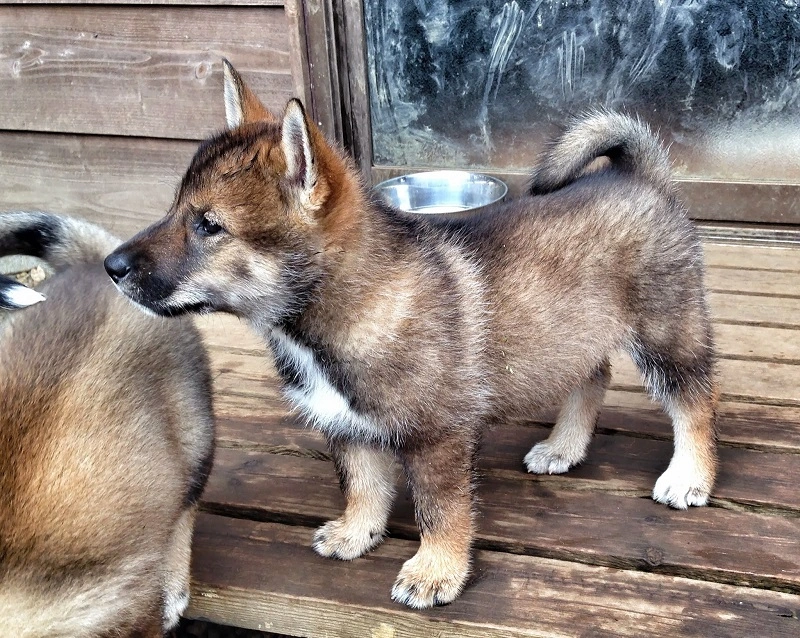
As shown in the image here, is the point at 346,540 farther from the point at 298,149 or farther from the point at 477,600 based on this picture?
the point at 298,149

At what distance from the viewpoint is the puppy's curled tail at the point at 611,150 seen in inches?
99.7

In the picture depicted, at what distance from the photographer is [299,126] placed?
1795 millimetres

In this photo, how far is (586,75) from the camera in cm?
414

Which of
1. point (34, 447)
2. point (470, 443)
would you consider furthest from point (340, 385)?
point (34, 447)

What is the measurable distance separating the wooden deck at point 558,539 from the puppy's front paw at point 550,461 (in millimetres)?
40

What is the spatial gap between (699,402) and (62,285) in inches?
73.8

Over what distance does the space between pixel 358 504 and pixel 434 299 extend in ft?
2.19

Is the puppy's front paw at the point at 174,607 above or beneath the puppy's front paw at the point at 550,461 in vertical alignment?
beneath

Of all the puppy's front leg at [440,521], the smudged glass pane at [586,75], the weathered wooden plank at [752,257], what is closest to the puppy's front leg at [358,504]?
the puppy's front leg at [440,521]

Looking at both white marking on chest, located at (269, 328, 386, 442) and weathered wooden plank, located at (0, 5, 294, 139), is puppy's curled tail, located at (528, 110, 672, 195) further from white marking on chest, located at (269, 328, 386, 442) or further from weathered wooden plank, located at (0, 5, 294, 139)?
weathered wooden plank, located at (0, 5, 294, 139)

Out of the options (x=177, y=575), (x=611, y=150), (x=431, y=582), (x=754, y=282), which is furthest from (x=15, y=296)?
(x=754, y=282)

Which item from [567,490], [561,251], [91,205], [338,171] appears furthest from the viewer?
[91,205]

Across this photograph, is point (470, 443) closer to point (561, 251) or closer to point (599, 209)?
point (561, 251)

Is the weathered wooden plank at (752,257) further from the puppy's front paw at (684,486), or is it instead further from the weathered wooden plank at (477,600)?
the weathered wooden plank at (477,600)
